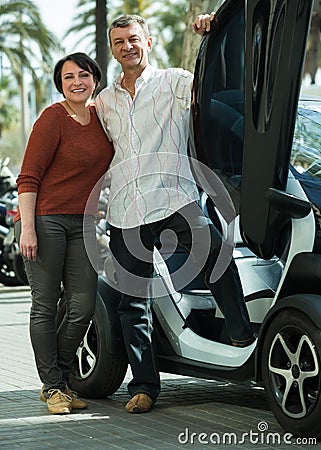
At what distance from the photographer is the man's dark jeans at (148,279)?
19.4 feet

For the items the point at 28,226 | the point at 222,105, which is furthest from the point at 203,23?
the point at 28,226

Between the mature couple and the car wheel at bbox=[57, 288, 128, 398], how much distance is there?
0.44 ft

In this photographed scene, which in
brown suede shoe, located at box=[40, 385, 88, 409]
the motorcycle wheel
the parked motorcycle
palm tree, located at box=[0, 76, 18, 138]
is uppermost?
brown suede shoe, located at box=[40, 385, 88, 409]

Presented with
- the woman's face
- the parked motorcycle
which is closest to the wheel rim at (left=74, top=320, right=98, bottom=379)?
the woman's face

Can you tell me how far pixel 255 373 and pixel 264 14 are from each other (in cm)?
176

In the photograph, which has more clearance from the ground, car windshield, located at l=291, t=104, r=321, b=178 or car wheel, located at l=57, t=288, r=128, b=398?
car windshield, located at l=291, t=104, r=321, b=178

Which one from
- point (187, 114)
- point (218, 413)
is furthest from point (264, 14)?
point (218, 413)

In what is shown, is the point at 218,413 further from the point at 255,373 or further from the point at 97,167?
the point at 97,167

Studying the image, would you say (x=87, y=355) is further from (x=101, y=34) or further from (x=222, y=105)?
(x=101, y=34)

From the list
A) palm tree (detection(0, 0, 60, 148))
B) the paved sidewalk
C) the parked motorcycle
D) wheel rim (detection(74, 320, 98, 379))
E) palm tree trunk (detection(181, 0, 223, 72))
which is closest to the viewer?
the paved sidewalk

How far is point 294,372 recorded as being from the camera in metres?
5.31

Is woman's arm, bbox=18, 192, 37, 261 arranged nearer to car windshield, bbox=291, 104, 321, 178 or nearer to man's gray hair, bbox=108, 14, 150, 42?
man's gray hair, bbox=108, 14, 150, 42

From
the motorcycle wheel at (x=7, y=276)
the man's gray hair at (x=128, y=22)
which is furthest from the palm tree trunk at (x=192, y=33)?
the man's gray hair at (x=128, y=22)

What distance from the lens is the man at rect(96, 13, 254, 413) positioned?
602cm
